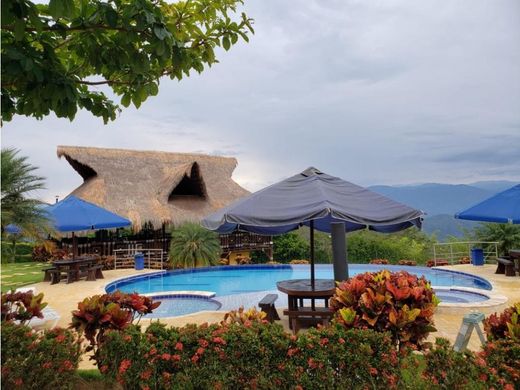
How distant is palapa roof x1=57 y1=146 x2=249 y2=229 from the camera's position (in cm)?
1777

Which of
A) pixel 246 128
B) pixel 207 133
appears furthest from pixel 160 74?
pixel 207 133

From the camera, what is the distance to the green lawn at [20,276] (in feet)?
38.4

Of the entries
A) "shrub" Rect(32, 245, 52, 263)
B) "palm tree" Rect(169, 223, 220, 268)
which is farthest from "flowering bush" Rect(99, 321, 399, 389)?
"shrub" Rect(32, 245, 52, 263)

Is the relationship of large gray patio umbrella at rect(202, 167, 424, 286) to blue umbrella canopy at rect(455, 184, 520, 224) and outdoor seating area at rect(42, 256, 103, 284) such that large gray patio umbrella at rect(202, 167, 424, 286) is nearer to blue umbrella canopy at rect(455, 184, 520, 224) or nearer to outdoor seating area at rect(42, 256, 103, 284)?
blue umbrella canopy at rect(455, 184, 520, 224)

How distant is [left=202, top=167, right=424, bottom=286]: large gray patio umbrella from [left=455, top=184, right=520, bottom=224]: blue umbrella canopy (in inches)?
234

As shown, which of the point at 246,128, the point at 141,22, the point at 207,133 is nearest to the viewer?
the point at 141,22

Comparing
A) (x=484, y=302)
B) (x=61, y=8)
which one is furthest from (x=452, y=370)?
(x=484, y=302)

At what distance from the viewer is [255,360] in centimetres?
304

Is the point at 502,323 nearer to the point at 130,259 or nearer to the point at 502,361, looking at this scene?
the point at 502,361

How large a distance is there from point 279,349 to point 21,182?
8.67 metres

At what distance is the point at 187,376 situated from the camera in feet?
9.86

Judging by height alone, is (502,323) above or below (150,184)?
below

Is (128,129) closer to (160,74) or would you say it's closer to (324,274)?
(324,274)

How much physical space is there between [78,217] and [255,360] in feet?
33.9
